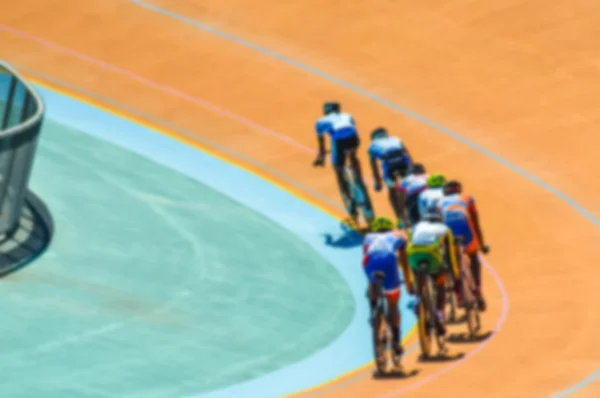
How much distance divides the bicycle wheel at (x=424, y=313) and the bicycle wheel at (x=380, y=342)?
0.37 meters

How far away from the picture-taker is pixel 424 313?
1546 cm

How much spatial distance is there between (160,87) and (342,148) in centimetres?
546

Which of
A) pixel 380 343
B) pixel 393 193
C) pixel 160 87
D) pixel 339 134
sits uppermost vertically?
pixel 339 134

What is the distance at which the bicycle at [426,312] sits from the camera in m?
15.4

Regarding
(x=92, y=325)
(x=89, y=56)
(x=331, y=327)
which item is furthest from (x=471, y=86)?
(x=92, y=325)

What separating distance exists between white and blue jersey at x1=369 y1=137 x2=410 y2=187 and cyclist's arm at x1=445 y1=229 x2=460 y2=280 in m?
2.63

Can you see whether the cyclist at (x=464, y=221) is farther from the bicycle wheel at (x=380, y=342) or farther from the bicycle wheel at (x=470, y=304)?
the bicycle wheel at (x=380, y=342)

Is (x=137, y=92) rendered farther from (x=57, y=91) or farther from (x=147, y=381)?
(x=147, y=381)

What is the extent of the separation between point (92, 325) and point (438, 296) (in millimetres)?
3297

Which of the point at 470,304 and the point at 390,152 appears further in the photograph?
the point at 390,152

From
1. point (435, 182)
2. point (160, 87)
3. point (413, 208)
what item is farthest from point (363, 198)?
point (160, 87)

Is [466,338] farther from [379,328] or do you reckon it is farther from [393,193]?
[393,193]

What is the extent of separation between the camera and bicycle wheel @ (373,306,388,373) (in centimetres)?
1518

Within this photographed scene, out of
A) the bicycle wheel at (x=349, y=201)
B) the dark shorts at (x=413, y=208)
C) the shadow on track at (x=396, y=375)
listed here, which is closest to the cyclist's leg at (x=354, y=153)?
the bicycle wheel at (x=349, y=201)
